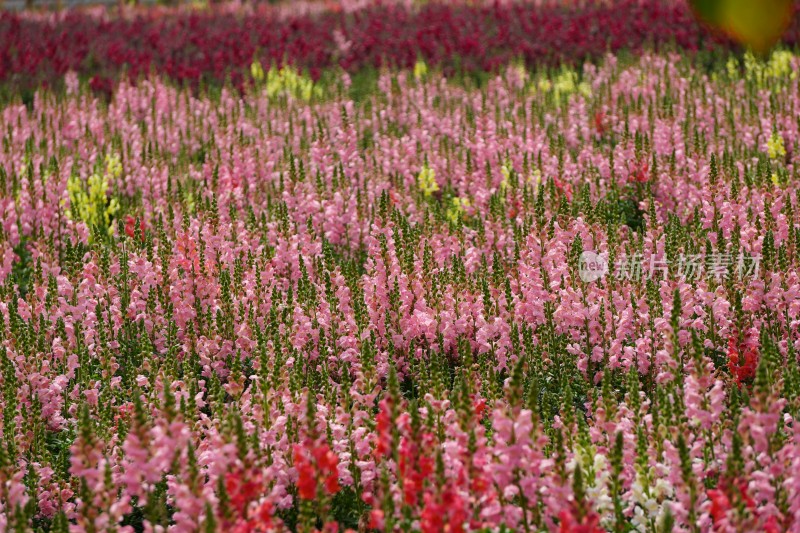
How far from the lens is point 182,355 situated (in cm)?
628

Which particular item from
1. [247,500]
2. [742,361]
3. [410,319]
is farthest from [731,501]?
[410,319]

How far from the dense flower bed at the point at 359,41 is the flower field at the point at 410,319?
11.5ft

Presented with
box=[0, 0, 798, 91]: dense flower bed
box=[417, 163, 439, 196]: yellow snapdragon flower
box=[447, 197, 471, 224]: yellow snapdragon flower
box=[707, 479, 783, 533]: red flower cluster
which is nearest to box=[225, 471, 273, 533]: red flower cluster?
box=[707, 479, 783, 533]: red flower cluster

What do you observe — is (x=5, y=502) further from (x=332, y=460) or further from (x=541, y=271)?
(x=541, y=271)

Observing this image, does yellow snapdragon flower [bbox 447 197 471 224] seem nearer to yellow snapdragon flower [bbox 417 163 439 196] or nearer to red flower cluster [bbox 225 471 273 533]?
yellow snapdragon flower [bbox 417 163 439 196]

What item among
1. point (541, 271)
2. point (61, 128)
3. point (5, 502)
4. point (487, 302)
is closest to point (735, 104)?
point (541, 271)

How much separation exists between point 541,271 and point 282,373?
2112mm

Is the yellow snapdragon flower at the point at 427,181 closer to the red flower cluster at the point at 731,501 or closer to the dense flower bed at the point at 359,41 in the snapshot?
the dense flower bed at the point at 359,41

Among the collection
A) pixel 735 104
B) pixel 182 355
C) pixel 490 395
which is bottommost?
pixel 182 355

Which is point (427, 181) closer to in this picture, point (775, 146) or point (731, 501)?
point (775, 146)

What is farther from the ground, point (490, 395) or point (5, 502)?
point (490, 395)

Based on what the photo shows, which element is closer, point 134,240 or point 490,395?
point 490,395

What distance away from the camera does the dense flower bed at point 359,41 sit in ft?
51.0

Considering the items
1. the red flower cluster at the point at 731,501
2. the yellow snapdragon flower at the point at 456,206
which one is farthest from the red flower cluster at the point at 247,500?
the yellow snapdragon flower at the point at 456,206
